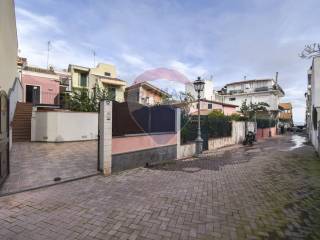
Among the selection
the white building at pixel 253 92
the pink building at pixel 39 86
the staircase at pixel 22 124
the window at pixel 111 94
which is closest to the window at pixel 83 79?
the window at pixel 111 94

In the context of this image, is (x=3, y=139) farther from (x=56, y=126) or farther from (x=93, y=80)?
(x=93, y=80)

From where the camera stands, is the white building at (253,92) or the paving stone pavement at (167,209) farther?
the white building at (253,92)

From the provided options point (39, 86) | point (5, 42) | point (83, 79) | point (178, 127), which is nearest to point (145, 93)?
point (83, 79)

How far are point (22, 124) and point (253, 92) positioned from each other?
40.0 meters

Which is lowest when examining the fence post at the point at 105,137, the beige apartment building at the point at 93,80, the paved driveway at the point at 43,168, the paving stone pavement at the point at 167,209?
the paving stone pavement at the point at 167,209

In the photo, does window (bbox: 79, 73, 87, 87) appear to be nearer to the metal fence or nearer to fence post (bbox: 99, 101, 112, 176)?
the metal fence

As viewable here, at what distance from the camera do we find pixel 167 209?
402 cm

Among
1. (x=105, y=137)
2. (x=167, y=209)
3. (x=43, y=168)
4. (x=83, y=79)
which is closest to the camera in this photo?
(x=167, y=209)

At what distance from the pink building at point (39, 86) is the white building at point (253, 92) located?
29.6 meters

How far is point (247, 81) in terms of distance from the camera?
147ft

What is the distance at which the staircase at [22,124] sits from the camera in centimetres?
1268

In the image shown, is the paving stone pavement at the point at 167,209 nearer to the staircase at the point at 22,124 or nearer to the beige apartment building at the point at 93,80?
the staircase at the point at 22,124

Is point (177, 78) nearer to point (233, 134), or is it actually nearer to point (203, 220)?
point (203, 220)

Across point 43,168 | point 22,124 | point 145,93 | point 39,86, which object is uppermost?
point 145,93
